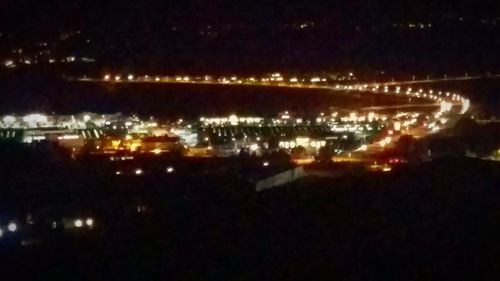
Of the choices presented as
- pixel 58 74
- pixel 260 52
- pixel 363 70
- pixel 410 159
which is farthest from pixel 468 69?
pixel 410 159

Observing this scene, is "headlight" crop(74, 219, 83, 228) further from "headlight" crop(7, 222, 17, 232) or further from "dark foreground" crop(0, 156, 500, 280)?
"headlight" crop(7, 222, 17, 232)

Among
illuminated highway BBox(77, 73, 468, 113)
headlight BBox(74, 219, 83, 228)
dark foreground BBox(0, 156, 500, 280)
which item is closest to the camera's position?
dark foreground BBox(0, 156, 500, 280)

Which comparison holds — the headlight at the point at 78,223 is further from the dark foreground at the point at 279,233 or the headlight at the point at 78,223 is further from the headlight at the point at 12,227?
the headlight at the point at 12,227

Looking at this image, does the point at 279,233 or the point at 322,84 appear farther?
the point at 322,84

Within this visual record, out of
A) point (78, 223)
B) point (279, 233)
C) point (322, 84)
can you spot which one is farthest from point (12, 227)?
point (322, 84)

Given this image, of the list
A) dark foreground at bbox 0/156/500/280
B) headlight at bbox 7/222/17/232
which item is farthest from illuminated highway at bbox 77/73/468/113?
headlight at bbox 7/222/17/232

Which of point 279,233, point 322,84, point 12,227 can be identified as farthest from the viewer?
point 322,84

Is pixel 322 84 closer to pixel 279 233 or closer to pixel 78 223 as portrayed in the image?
pixel 78 223

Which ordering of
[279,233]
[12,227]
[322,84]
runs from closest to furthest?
[279,233]
[12,227]
[322,84]
